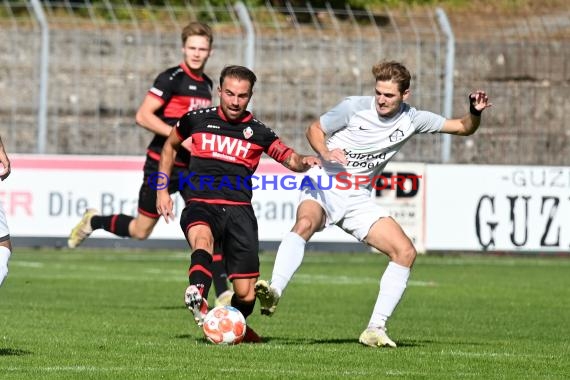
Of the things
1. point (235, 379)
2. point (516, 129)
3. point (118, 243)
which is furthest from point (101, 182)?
point (235, 379)

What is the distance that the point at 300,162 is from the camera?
971cm

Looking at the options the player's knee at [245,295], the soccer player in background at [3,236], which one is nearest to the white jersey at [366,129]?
the player's knee at [245,295]

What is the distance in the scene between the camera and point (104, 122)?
23000 mm

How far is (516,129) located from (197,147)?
46.4 ft

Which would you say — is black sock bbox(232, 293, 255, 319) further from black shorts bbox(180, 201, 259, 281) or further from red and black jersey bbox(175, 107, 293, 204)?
red and black jersey bbox(175, 107, 293, 204)

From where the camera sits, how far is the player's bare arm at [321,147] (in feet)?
31.3

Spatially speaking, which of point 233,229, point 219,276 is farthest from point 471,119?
point 219,276

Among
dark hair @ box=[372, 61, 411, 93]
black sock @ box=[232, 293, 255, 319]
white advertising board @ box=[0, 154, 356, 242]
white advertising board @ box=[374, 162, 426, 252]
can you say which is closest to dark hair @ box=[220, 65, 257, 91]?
dark hair @ box=[372, 61, 411, 93]

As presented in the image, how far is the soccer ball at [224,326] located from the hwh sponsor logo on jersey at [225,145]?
1076 mm

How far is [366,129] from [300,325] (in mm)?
2165

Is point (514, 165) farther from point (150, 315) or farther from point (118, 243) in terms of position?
point (150, 315)

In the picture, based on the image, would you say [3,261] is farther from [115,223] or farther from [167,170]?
[115,223]

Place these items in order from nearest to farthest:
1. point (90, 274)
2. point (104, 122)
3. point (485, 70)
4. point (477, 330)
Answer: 1. point (477, 330)
2. point (90, 274)
3. point (104, 122)
4. point (485, 70)

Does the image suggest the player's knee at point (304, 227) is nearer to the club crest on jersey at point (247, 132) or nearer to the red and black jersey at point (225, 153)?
the red and black jersey at point (225, 153)
